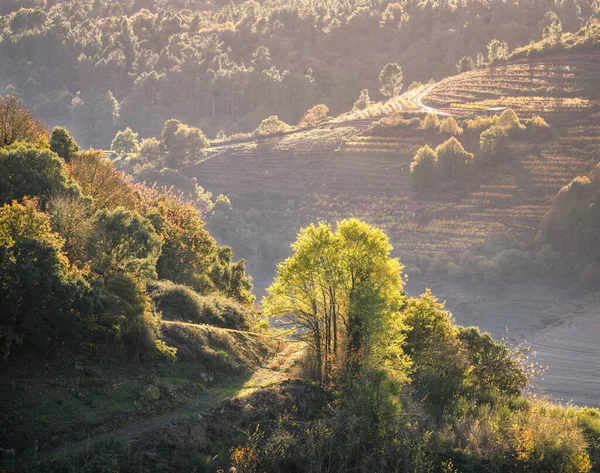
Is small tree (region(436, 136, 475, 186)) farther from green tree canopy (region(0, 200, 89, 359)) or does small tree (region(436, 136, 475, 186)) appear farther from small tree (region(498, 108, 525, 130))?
green tree canopy (region(0, 200, 89, 359))

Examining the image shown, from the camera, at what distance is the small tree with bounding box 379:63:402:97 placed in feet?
574

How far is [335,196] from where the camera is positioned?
131m

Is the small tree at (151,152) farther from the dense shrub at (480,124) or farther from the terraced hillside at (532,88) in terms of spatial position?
the dense shrub at (480,124)

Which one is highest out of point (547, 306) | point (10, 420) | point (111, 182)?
point (111, 182)

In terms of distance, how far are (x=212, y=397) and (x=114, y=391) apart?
4.63 meters

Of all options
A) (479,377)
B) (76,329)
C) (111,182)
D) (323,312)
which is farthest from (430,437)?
(111,182)

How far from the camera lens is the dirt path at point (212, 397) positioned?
70.8 ft

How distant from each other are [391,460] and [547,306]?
78.1 metres

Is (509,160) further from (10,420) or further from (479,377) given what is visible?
(10,420)

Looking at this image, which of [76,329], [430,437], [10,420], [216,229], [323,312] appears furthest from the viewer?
[216,229]

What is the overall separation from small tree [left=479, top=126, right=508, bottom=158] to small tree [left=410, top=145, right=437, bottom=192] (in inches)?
333

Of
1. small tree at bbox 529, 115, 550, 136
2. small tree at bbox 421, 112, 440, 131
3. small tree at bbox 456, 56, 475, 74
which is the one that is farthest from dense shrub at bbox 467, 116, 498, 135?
small tree at bbox 456, 56, 475, 74

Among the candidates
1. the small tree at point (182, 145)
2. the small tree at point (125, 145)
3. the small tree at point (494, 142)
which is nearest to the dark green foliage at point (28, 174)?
the small tree at point (494, 142)

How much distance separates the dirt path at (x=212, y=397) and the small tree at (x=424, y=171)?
3487 inches
